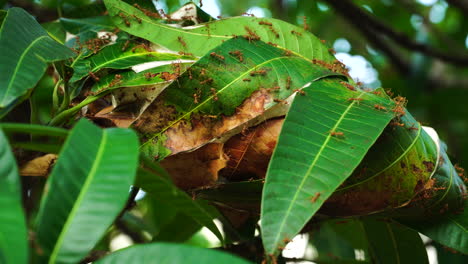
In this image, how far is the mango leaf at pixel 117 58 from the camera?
0.83m

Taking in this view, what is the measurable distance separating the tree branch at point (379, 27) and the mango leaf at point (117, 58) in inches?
51.1

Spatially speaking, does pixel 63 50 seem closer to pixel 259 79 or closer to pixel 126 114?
pixel 126 114

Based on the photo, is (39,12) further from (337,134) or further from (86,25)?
(337,134)

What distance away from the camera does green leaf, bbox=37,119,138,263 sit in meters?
0.45

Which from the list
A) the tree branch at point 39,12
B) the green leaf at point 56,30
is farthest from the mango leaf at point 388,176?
the tree branch at point 39,12

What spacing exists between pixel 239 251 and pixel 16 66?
0.53m

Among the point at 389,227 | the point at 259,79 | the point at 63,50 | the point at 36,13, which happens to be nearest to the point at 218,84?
the point at 259,79

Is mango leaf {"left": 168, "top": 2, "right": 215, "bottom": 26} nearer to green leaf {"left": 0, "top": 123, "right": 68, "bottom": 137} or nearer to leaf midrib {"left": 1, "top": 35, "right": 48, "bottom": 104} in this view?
leaf midrib {"left": 1, "top": 35, "right": 48, "bottom": 104}

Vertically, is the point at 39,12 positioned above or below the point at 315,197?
below

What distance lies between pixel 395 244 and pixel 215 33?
526 mm

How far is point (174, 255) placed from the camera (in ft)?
1.47

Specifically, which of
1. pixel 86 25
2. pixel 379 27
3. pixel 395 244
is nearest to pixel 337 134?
pixel 395 244

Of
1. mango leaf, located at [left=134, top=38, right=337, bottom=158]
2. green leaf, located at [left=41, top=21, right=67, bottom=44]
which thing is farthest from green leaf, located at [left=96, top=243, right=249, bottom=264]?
green leaf, located at [left=41, top=21, right=67, bottom=44]

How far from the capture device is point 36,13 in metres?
1.57
